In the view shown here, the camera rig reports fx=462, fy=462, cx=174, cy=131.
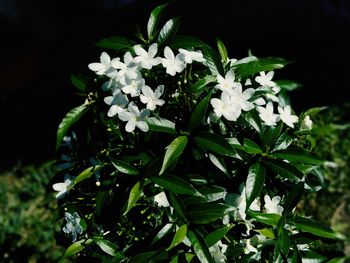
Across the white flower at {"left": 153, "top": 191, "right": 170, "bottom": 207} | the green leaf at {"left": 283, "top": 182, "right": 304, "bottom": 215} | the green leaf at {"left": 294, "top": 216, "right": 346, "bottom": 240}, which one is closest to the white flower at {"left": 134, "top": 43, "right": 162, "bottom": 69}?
the white flower at {"left": 153, "top": 191, "right": 170, "bottom": 207}

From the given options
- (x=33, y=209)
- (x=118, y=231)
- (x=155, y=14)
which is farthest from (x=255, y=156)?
(x=33, y=209)

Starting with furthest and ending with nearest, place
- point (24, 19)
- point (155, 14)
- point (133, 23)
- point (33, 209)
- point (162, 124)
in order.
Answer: point (133, 23) < point (24, 19) < point (33, 209) < point (155, 14) < point (162, 124)

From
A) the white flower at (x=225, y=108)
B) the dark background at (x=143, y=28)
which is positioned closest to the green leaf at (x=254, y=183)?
the white flower at (x=225, y=108)

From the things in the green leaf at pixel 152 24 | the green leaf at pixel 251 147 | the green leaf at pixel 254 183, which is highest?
the green leaf at pixel 152 24

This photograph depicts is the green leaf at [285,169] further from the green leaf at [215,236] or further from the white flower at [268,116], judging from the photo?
the green leaf at [215,236]

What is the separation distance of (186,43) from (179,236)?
29.9 inches

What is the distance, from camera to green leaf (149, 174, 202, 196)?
163 centimetres

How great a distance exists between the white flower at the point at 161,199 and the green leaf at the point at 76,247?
13.7 inches

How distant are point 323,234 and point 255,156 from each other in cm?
39

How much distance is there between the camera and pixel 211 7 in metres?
4.57

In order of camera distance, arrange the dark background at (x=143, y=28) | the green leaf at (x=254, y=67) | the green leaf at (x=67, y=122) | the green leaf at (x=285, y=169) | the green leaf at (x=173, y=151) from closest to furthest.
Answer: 1. the green leaf at (x=173, y=151)
2. the green leaf at (x=285, y=169)
3. the green leaf at (x=67, y=122)
4. the green leaf at (x=254, y=67)
5. the dark background at (x=143, y=28)

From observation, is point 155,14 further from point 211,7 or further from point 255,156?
point 211,7

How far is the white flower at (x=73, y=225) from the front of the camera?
6.06ft

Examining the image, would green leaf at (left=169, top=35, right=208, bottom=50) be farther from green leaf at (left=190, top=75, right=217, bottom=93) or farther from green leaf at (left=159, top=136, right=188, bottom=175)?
green leaf at (left=159, top=136, right=188, bottom=175)
